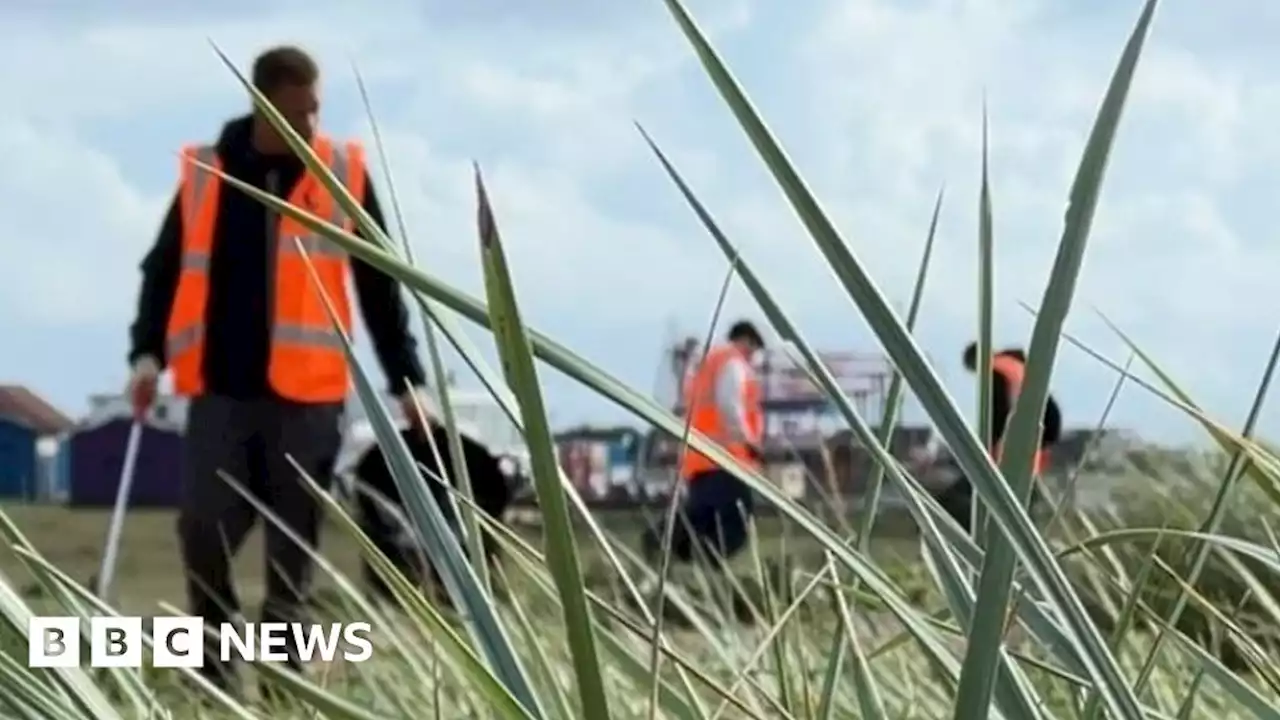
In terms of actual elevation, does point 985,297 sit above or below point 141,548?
above

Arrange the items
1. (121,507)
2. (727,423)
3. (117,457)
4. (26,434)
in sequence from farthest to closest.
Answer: (727,423), (117,457), (26,434), (121,507)

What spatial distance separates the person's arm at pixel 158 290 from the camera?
346 cm

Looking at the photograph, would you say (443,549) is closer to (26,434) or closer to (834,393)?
(834,393)

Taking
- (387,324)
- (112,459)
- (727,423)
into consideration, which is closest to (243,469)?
(387,324)

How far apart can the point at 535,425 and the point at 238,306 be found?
10.0 feet

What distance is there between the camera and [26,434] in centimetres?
361

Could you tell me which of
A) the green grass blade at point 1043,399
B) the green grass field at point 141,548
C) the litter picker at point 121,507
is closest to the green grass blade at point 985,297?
the green grass blade at point 1043,399

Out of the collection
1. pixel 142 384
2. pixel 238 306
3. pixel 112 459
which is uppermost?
pixel 238 306

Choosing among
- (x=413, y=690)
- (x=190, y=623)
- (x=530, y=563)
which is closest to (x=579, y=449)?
(x=413, y=690)

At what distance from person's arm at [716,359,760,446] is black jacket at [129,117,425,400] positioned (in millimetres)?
2210

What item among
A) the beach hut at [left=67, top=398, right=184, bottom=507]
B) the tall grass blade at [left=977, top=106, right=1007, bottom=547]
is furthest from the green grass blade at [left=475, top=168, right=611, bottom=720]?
the beach hut at [left=67, top=398, right=184, bottom=507]

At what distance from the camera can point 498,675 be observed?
609mm

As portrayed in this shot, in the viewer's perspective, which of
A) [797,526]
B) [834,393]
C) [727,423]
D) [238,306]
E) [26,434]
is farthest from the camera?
[727,423]

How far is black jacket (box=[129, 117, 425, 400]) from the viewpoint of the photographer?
340cm
